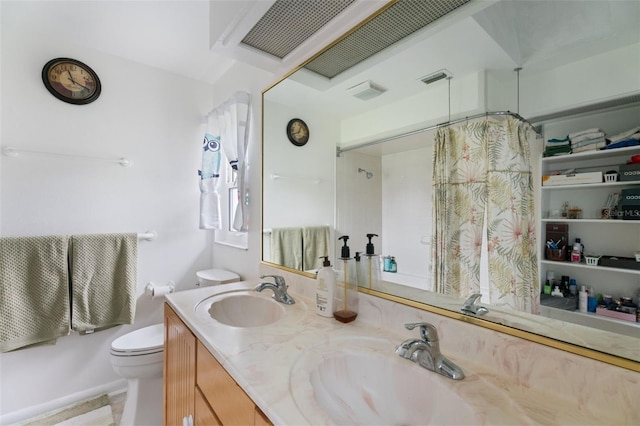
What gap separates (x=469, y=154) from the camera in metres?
0.76

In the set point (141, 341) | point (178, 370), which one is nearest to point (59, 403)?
point (141, 341)

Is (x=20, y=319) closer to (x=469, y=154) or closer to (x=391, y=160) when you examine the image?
(x=391, y=160)

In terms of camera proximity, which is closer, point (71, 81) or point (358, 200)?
point (358, 200)

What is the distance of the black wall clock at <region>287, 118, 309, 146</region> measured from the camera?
4.50ft

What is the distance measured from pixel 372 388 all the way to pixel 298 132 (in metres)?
1.14

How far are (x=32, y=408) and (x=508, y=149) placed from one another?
2607mm

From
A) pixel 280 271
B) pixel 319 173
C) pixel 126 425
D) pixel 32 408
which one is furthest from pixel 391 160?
pixel 32 408

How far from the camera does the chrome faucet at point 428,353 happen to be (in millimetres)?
616

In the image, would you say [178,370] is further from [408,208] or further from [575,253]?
[575,253]

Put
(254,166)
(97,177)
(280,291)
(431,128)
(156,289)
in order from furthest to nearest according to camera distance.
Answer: (156,289) → (97,177) → (254,166) → (280,291) → (431,128)

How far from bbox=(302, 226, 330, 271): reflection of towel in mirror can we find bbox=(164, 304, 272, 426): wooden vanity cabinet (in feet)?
1.79

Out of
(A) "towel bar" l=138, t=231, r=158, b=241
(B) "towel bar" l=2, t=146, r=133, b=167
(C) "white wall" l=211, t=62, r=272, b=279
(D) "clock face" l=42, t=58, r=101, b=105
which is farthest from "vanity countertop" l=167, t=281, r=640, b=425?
(D) "clock face" l=42, t=58, r=101, b=105

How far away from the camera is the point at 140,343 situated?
1.54 metres

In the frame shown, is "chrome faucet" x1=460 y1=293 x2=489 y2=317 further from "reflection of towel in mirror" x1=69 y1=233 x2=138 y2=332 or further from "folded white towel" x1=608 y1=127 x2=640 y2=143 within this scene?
"reflection of towel in mirror" x1=69 y1=233 x2=138 y2=332
